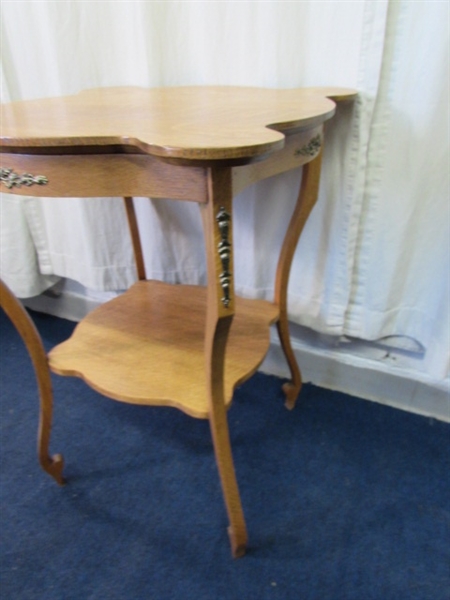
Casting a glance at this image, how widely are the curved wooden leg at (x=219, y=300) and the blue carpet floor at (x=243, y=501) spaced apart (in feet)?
0.46

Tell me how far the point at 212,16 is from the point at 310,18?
7.5 inches

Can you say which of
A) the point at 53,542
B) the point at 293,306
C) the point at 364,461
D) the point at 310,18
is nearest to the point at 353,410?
the point at 364,461

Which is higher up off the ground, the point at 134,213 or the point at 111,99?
the point at 111,99

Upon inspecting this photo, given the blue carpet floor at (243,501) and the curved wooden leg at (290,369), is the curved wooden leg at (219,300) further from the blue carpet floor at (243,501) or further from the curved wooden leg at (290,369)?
the curved wooden leg at (290,369)

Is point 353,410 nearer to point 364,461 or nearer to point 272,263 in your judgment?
point 364,461

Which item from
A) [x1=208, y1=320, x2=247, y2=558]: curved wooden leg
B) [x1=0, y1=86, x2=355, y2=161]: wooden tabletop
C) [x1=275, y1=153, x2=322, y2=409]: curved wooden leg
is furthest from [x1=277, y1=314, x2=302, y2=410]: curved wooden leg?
[x1=0, y1=86, x2=355, y2=161]: wooden tabletop

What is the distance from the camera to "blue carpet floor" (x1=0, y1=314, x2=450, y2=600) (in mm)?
707

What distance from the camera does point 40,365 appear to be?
742 mm

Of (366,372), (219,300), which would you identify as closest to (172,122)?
(219,300)

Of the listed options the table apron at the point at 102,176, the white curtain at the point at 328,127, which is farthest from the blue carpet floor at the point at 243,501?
the table apron at the point at 102,176

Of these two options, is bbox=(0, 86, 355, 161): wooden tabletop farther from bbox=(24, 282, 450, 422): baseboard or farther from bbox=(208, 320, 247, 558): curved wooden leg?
bbox=(24, 282, 450, 422): baseboard

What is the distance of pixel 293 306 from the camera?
40.4 inches

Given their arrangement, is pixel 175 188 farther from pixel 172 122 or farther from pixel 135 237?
pixel 135 237

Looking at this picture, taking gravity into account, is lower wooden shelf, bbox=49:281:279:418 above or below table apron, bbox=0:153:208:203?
below
